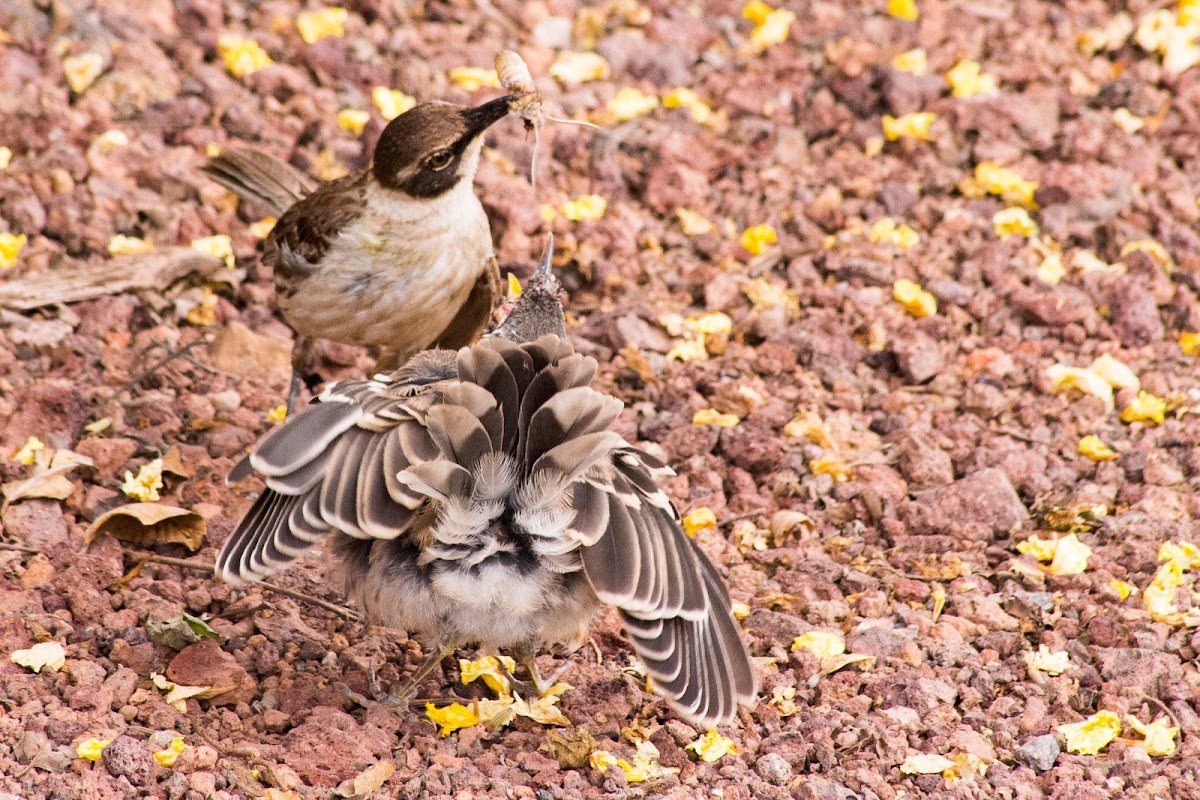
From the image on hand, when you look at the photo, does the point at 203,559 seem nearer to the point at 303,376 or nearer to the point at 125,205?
the point at 303,376

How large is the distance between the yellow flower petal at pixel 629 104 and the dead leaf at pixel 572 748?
435 cm

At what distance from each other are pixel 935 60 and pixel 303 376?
428 cm

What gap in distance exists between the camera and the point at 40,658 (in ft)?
15.8

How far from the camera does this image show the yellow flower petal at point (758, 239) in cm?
761

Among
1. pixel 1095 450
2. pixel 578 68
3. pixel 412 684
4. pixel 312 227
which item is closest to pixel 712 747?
pixel 412 684

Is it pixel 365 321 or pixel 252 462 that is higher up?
pixel 252 462

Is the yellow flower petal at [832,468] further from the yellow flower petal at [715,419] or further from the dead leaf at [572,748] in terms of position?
the dead leaf at [572,748]

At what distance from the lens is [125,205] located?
7.41m

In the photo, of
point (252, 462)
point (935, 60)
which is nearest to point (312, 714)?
point (252, 462)

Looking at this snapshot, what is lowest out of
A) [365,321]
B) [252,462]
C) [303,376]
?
[303,376]

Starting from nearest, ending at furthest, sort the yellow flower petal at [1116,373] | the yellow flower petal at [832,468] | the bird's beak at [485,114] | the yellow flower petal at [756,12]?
the bird's beak at [485,114], the yellow flower petal at [832,468], the yellow flower petal at [1116,373], the yellow flower petal at [756,12]

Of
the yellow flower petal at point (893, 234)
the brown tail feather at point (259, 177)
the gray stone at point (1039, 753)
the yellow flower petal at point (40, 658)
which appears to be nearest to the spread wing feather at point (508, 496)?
the yellow flower petal at point (40, 658)

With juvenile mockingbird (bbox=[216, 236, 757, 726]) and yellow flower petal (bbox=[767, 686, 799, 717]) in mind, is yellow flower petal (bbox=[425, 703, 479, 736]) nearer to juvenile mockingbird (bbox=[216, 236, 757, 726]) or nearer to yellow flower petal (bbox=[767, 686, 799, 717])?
juvenile mockingbird (bbox=[216, 236, 757, 726])

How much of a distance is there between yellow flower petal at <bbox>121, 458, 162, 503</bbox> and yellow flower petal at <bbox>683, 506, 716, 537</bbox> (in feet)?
6.90
